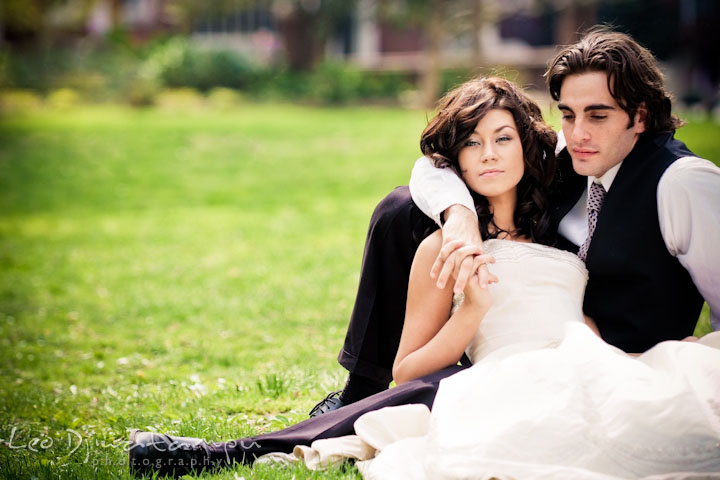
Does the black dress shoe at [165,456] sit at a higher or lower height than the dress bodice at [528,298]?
lower

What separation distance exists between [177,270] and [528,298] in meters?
6.83

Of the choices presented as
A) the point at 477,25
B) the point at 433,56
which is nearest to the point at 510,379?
the point at 433,56

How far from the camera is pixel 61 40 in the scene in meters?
37.1

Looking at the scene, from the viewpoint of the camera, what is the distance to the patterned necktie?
3902mm

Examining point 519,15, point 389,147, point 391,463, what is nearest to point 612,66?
point 391,463

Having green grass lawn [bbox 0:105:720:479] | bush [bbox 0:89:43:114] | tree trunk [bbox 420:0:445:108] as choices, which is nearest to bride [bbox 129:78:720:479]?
green grass lawn [bbox 0:105:720:479]

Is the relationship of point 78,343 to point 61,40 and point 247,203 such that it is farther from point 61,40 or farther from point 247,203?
point 61,40

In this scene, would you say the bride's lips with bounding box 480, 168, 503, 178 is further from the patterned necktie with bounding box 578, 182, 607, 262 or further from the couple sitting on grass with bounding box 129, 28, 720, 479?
the patterned necktie with bounding box 578, 182, 607, 262

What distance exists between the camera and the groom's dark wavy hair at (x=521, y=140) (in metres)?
3.84

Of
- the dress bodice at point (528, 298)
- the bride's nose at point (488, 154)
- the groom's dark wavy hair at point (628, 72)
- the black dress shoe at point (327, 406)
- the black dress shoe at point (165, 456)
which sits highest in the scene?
the groom's dark wavy hair at point (628, 72)

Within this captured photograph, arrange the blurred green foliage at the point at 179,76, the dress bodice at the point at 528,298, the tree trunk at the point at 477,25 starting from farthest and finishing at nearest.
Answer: the blurred green foliage at the point at 179,76, the tree trunk at the point at 477,25, the dress bodice at the point at 528,298

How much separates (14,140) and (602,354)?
1885cm

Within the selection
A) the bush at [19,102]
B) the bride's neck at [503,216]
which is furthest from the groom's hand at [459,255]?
the bush at [19,102]

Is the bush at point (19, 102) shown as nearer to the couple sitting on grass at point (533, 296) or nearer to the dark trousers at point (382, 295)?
the dark trousers at point (382, 295)
